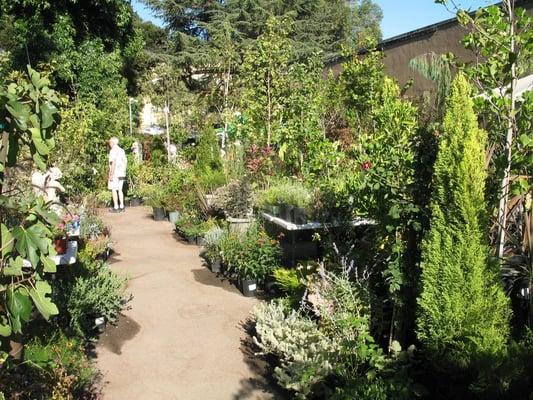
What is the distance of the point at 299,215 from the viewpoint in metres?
6.50

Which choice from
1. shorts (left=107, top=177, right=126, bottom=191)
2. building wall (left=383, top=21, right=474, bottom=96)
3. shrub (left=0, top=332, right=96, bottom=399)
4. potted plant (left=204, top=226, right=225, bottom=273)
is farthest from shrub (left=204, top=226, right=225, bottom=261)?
building wall (left=383, top=21, right=474, bottom=96)

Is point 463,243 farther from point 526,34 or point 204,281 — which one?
point 204,281

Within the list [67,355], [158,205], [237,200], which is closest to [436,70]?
[237,200]

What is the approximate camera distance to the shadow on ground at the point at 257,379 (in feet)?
13.7

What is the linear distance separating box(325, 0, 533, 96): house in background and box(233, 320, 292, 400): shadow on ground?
9555 millimetres

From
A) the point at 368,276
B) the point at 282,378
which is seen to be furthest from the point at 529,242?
the point at 282,378

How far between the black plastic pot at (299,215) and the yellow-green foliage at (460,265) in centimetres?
309

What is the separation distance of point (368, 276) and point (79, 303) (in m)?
2.69

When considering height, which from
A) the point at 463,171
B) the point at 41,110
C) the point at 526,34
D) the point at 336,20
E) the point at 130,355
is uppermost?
the point at 336,20

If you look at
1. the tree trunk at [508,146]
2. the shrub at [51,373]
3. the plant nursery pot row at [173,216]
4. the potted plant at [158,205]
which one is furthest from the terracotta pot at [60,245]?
the potted plant at [158,205]

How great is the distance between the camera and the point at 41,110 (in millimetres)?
2172

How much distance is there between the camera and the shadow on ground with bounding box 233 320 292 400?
4180 mm

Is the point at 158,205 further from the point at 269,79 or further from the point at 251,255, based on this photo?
the point at 251,255

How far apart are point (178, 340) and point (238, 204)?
3.28 metres
